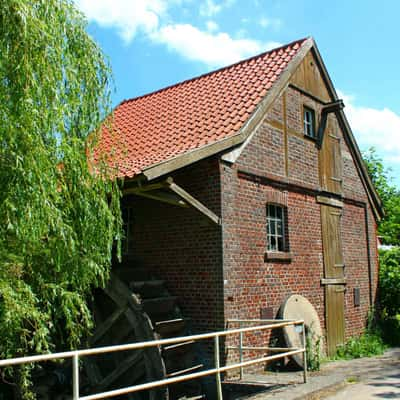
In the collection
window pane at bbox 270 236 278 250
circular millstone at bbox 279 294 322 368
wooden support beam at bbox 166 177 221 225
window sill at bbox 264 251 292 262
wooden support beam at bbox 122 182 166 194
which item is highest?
wooden support beam at bbox 122 182 166 194

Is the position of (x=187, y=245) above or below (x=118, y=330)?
above

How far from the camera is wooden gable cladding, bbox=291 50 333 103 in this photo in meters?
11.7

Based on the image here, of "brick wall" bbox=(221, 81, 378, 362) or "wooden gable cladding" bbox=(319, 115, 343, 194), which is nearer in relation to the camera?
"brick wall" bbox=(221, 81, 378, 362)

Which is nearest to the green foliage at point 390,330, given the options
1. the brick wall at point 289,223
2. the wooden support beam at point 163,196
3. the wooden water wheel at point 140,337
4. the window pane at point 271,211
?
the brick wall at point 289,223

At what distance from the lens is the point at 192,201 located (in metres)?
8.27

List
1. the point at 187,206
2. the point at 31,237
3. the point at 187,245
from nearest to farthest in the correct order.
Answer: the point at 31,237 → the point at 187,206 → the point at 187,245

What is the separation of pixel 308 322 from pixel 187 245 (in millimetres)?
3134

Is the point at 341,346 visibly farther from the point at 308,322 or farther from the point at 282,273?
the point at 282,273

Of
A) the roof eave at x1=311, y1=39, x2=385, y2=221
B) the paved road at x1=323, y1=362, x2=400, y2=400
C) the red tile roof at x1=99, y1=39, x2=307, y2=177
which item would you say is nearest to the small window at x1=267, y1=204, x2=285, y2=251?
the red tile roof at x1=99, y1=39, x2=307, y2=177

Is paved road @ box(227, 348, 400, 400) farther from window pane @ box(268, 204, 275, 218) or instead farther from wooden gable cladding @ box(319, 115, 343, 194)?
wooden gable cladding @ box(319, 115, 343, 194)

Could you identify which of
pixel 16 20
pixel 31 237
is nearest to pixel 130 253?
pixel 31 237

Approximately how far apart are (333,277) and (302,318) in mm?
2000

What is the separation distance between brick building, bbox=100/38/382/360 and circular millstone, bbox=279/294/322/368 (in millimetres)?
202

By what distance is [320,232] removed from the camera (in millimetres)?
11734
